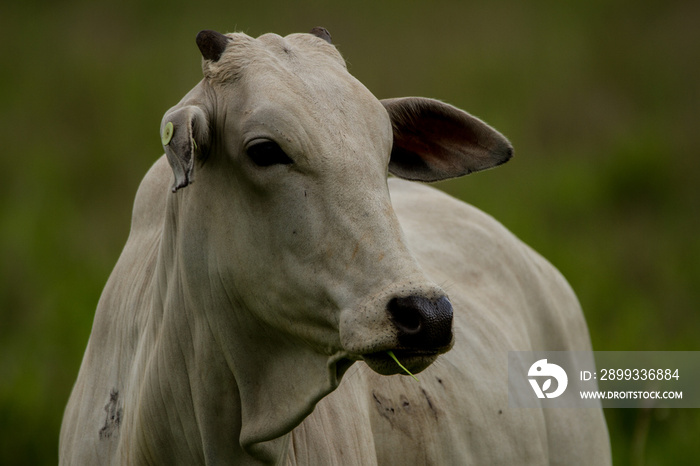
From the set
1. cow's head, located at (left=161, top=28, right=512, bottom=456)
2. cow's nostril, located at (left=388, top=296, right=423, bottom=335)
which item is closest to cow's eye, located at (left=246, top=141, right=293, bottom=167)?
cow's head, located at (left=161, top=28, right=512, bottom=456)

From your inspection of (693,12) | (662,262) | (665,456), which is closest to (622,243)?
(662,262)

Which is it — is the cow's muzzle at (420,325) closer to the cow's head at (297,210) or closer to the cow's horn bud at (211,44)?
the cow's head at (297,210)

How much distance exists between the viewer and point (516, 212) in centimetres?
966

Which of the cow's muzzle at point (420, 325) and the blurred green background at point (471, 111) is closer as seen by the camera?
the cow's muzzle at point (420, 325)

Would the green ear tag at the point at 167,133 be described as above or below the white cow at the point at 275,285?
above

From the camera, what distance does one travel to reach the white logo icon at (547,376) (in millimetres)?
4680

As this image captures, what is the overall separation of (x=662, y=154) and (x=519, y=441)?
8108mm

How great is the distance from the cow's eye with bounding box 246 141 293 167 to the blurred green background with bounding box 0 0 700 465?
3.71 metres

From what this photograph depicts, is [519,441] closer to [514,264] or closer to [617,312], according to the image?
[514,264]

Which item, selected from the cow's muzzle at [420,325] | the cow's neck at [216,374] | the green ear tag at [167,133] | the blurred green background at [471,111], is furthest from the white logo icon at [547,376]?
the green ear tag at [167,133]

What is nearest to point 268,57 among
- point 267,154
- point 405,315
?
point 267,154

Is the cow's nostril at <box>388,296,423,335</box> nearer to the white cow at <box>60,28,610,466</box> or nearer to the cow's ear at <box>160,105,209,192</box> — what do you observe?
the white cow at <box>60,28,610,466</box>

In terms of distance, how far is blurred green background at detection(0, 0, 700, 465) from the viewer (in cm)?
761

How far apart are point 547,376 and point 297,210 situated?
2351mm
